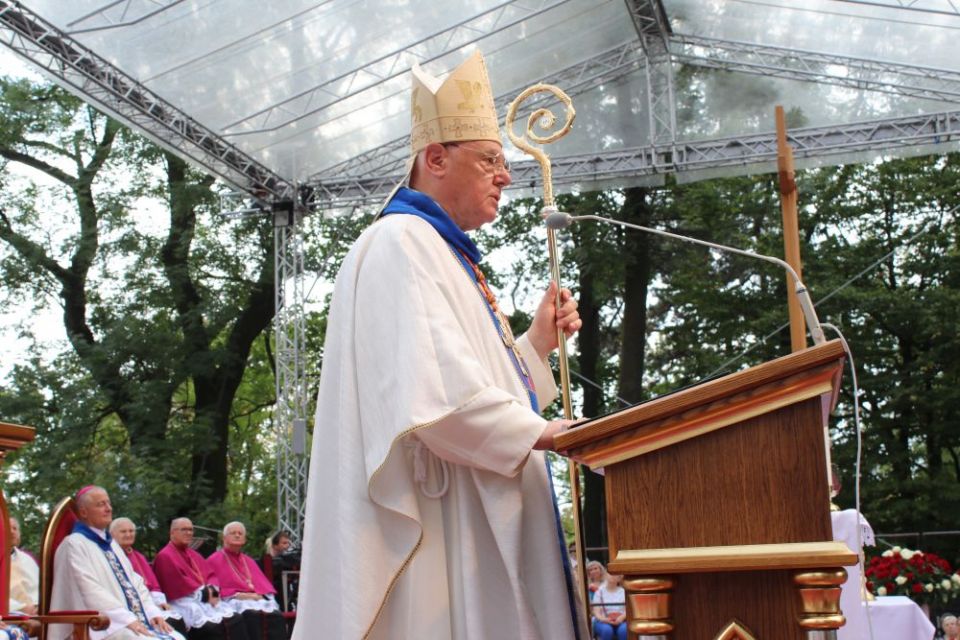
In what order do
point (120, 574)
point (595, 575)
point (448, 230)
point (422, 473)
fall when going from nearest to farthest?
1. point (422, 473)
2. point (448, 230)
3. point (120, 574)
4. point (595, 575)

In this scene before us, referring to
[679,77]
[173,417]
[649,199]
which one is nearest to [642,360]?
[649,199]

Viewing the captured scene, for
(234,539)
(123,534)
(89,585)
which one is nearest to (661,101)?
(234,539)

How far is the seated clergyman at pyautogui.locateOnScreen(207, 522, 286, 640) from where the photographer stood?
33.2 ft

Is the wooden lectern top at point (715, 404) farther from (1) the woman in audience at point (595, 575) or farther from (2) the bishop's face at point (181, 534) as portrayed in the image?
(1) the woman in audience at point (595, 575)

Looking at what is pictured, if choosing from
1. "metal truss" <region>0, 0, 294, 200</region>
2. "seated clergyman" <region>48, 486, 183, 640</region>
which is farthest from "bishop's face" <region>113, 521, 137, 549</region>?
"metal truss" <region>0, 0, 294, 200</region>

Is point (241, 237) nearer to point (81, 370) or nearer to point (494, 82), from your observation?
point (81, 370)

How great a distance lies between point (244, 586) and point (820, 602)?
893 cm

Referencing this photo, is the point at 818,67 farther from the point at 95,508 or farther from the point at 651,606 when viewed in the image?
the point at 651,606

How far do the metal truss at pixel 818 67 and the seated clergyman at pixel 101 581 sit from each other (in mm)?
10374

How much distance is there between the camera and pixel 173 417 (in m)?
20.5

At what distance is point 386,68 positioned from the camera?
13617 mm

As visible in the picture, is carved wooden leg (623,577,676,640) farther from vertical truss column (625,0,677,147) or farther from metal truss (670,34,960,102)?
metal truss (670,34,960,102)

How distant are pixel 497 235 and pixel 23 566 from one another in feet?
43.9

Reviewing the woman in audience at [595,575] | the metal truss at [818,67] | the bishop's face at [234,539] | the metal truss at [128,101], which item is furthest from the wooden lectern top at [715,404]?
the metal truss at [818,67]
